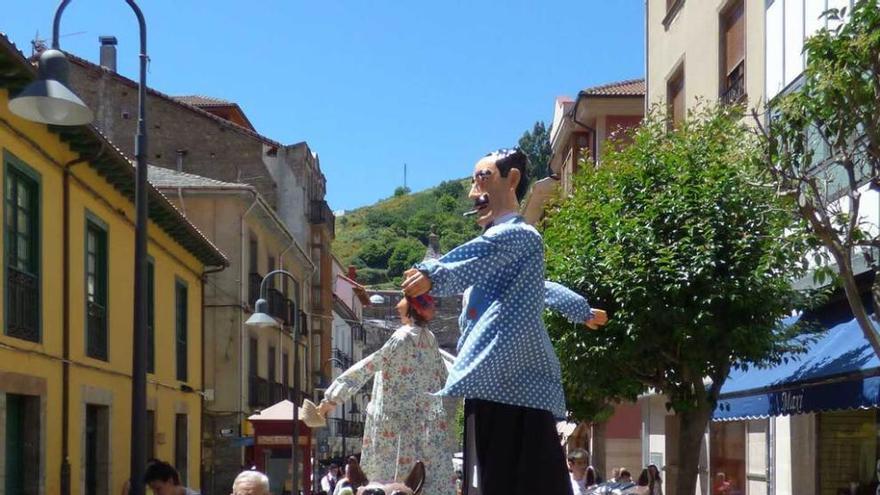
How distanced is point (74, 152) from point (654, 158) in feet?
29.7

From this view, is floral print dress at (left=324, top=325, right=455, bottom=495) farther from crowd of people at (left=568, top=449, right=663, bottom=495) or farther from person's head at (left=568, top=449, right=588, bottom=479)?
person's head at (left=568, top=449, right=588, bottom=479)

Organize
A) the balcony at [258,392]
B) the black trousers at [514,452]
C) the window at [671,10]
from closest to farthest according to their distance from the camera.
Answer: the black trousers at [514,452] < the window at [671,10] < the balcony at [258,392]

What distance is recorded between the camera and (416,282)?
5008 millimetres

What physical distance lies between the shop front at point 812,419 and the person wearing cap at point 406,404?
5911 millimetres

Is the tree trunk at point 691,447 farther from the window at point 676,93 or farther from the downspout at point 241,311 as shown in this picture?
the downspout at point 241,311

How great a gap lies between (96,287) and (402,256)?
134 meters

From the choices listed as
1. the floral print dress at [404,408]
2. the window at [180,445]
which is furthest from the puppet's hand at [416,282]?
the window at [180,445]

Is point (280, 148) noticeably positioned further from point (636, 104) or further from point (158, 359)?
point (158, 359)

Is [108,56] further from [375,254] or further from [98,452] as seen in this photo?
[375,254]

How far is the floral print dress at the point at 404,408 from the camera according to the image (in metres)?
7.37

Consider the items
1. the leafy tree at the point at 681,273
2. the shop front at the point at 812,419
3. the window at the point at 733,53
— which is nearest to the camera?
the shop front at the point at 812,419

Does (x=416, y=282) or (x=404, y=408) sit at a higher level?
(x=416, y=282)

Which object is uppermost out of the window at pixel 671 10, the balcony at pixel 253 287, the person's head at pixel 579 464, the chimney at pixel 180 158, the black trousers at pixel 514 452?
the window at pixel 671 10

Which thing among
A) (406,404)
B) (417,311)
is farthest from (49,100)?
(406,404)
